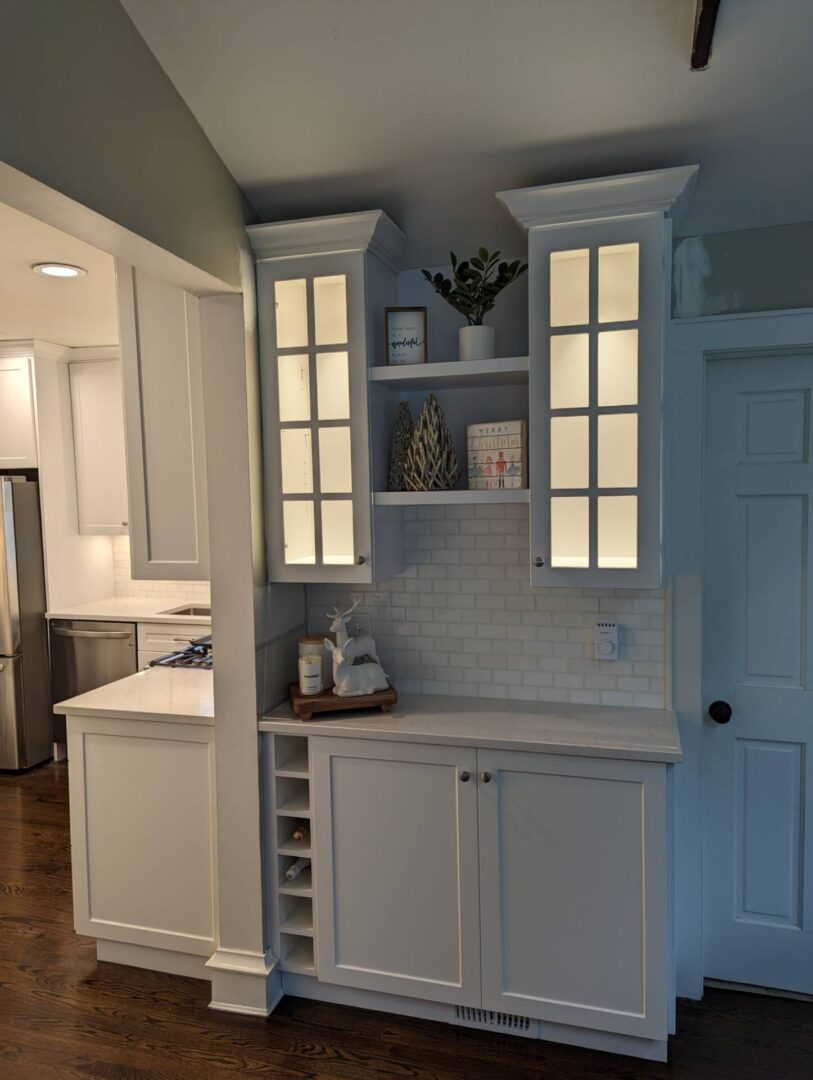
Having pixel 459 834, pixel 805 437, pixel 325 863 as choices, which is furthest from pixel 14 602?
pixel 805 437

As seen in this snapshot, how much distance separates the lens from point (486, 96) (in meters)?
1.92

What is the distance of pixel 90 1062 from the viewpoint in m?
2.18

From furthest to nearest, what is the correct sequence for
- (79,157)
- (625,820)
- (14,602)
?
1. (14,602)
2. (625,820)
3. (79,157)

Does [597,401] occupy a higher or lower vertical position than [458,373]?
lower

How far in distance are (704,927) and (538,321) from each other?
6.49 feet

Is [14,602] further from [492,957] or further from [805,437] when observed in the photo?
[805,437]

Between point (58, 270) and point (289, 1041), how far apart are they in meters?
2.89

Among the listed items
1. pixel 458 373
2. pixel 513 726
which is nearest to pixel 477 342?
pixel 458 373

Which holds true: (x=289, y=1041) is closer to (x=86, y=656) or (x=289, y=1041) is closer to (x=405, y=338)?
(x=405, y=338)

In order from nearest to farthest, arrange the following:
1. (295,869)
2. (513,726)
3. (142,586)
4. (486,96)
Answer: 1. (486,96)
2. (513,726)
3. (295,869)
4. (142,586)

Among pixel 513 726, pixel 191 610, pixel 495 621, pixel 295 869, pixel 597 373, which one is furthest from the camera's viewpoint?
pixel 191 610

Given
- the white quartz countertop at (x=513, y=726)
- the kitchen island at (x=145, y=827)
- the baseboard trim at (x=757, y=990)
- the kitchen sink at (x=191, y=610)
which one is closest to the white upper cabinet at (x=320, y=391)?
the white quartz countertop at (x=513, y=726)

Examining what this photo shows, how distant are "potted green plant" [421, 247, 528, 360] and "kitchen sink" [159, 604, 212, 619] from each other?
2797 mm

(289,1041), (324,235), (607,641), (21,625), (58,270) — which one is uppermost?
(58,270)
